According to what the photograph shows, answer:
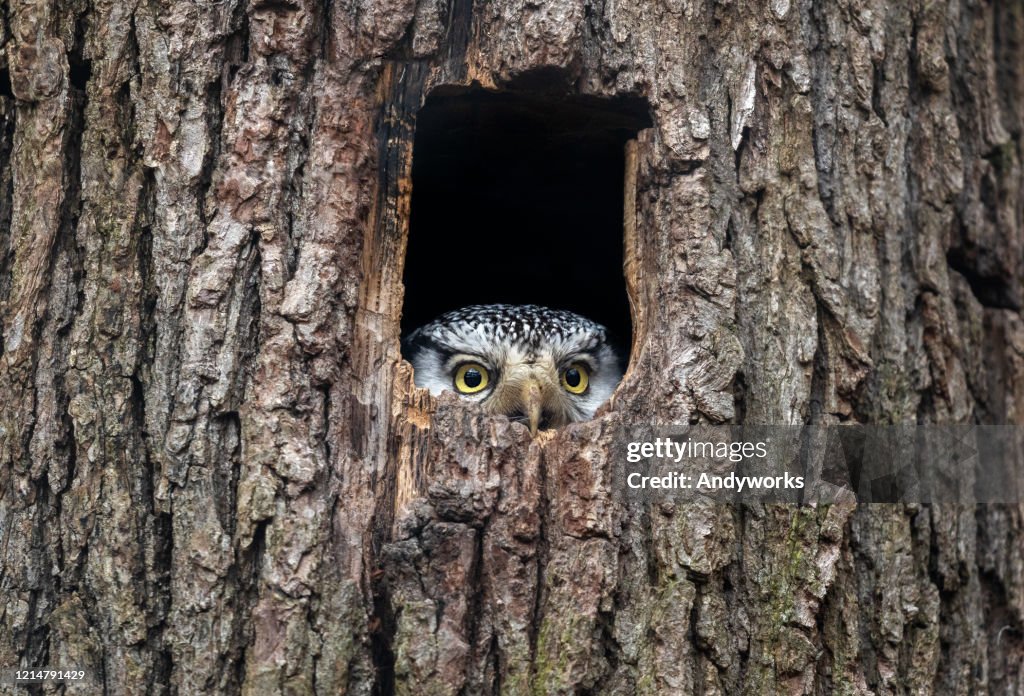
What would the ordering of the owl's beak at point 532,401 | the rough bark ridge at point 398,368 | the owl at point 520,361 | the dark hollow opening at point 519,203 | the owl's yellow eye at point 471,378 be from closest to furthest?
the rough bark ridge at point 398,368 < the dark hollow opening at point 519,203 < the owl's beak at point 532,401 < the owl at point 520,361 < the owl's yellow eye at point 471,378

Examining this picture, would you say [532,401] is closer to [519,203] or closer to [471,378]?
[471,378]

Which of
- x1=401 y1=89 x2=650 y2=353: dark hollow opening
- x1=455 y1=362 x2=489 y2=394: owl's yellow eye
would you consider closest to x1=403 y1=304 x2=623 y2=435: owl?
x1=455 y1=362 x2=489 y2=394: owl's yellow eye

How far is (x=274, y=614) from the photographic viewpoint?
2.37 meters

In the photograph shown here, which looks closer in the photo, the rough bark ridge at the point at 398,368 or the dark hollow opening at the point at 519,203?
the rough bark ridge at the point at 398,368

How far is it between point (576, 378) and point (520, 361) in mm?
395

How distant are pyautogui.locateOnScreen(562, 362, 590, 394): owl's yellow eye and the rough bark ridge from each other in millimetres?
1181

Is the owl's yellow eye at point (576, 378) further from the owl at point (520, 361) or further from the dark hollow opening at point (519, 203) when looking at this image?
the dark hollow opening at point (519, 203)

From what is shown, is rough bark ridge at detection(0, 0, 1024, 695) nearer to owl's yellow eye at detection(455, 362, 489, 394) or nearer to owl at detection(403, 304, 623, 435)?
owl at detection(403, 304, 623, 435)

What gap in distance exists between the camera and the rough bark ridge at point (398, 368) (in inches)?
95.2

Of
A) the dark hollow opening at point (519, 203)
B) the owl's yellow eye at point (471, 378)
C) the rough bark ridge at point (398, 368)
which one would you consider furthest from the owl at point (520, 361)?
the rough bark ridge at point (398, 368)

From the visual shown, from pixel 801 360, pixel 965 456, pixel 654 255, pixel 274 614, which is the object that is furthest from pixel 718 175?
pixel 274 614

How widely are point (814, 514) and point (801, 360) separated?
0.42 metres

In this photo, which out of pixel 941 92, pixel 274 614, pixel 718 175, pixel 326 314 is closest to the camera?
pixel 274 614

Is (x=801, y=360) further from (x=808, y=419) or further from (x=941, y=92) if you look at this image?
(x=941, y=92)
